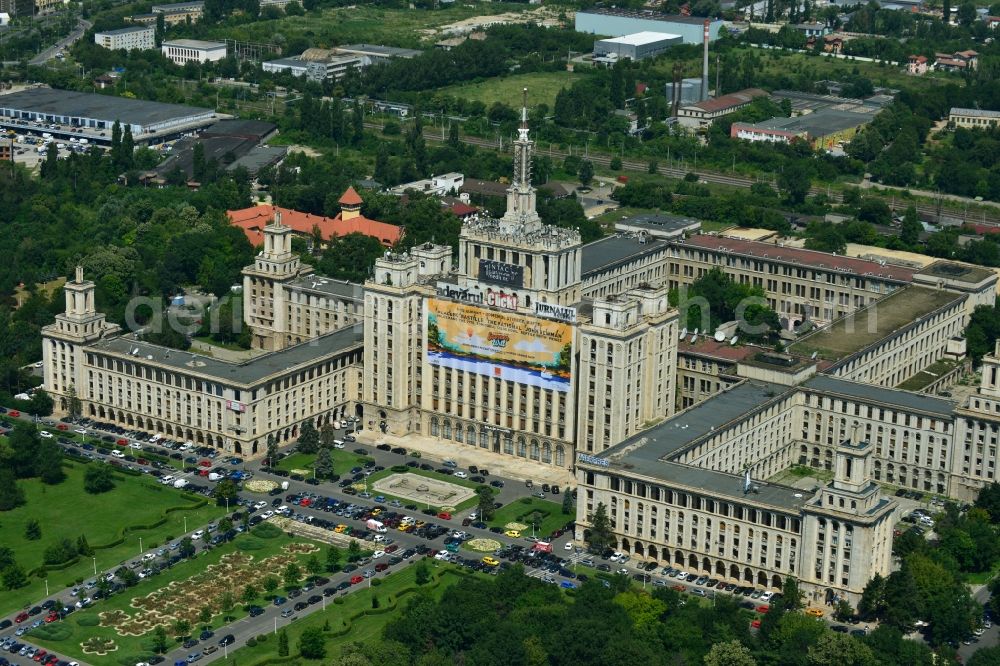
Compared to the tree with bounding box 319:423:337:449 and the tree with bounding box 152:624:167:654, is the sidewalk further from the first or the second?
the tree with bounding box 152:624:167:654

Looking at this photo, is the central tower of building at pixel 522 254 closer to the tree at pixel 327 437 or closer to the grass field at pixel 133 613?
the tree at pixel 327 437

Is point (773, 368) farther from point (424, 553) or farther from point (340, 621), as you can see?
point (340, 621)

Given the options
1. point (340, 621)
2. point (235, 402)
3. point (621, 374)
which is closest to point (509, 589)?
point (340, 621)

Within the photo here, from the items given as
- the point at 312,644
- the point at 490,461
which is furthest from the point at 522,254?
the point at 312,644

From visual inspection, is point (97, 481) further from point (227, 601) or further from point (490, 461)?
point (490, 461)

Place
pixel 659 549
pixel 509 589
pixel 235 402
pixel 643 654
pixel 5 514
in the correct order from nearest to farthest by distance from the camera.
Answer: pixel 643 654
pixel 509 589
pixel 659 549
pixel 5 514
pixel 235 402

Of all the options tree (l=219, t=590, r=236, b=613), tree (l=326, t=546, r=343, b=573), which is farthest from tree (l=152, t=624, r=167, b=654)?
tree (l=326, t=546, r=343, b=573)
